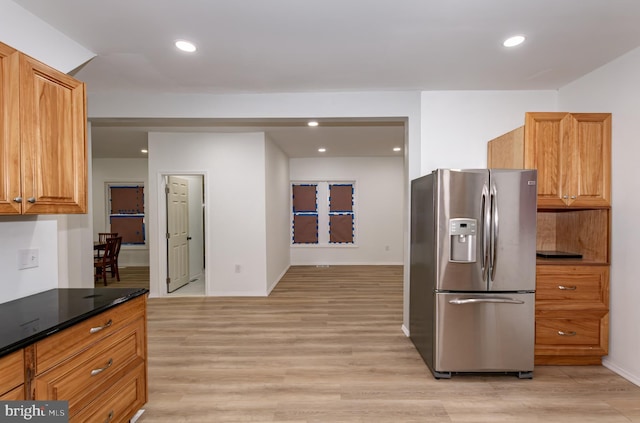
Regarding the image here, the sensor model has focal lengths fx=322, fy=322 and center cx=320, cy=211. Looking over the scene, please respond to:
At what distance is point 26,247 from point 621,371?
4.52 meters

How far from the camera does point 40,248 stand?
2.10 meters

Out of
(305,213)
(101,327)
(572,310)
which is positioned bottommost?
(572,310)

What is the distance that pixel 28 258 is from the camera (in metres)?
2.01

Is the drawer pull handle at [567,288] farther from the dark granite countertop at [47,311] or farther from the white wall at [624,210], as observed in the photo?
the dark granite countertop at [47,311]

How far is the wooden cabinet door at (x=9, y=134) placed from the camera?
1520mm

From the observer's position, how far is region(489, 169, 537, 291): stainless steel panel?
8.30ft

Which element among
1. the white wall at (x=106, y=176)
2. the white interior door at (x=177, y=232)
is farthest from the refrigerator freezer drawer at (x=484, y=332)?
the white wall at (x=106, y=176)

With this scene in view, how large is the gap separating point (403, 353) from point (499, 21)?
2.82 metres

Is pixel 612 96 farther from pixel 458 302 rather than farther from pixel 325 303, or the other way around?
pixel 325 303

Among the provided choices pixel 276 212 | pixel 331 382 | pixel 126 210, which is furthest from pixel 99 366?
pixel 126 210

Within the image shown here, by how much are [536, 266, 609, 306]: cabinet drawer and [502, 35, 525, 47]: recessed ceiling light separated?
183cm

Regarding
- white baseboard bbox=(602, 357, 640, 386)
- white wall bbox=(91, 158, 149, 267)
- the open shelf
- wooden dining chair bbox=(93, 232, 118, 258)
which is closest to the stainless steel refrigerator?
the open shelf

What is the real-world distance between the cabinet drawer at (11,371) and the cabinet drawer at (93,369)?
95 mm

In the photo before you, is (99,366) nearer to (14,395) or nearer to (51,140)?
(14,395)
